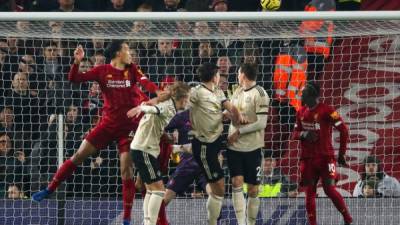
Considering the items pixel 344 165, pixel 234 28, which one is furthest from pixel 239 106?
pixel 344 165

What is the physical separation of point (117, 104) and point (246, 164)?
5.28ft

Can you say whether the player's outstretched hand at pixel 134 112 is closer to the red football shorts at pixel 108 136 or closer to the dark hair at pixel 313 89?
the red football shorts at pixel 108 136

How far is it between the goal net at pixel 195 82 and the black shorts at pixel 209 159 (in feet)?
3.28

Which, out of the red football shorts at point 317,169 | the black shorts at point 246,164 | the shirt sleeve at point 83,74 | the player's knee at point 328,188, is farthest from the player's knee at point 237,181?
the shirt sleeve at point 83,74

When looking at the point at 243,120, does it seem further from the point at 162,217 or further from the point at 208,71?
the point at 162,217

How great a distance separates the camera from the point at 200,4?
1775 cm

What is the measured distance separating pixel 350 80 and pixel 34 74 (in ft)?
12.7

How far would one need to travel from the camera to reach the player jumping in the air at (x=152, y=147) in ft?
46.7

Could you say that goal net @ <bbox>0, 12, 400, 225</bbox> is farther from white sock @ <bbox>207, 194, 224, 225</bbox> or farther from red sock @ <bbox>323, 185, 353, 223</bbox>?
white sock @ <bbox>207, 194, 224, 225</bbox>

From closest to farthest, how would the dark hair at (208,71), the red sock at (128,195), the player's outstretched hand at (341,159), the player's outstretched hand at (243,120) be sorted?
the dark hair at (208,71) < the player's outstretched hand at (243,120) < the red sock at (128,195) < the player's outstretched hand at (341,159)

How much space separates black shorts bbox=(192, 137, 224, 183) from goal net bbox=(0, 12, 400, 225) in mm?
1000

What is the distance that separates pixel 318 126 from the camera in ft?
52.0

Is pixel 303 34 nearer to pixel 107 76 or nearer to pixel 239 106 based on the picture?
pixel 239 106

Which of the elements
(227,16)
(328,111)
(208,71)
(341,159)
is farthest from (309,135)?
(227,16)
